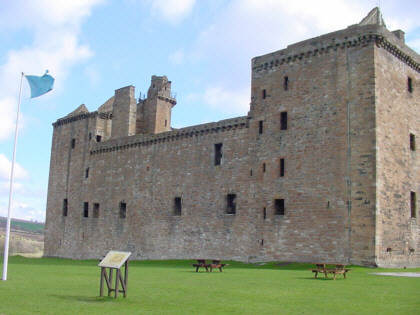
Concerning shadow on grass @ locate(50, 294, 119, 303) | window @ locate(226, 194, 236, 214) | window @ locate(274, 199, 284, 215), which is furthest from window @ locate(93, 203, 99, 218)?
shadow on grass @ locate(50, 294, 119, 303)

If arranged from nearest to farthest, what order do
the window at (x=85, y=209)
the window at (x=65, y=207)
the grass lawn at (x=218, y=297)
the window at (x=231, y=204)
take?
1. the grass lawn at (x=218, y=297)
2. the window at (x=231, y=204)
3. the window at (x=85, y=209)
4. the window at (x=65, y=207)

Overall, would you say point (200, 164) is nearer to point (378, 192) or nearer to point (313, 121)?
point (313, 121)

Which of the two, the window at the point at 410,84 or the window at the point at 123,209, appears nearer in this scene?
the window at the point at 410,84

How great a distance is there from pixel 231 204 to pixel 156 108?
536 inches

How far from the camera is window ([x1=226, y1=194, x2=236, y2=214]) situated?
30578 mm

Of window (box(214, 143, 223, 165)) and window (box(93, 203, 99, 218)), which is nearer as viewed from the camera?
window (box(214, 143, 223, 165))

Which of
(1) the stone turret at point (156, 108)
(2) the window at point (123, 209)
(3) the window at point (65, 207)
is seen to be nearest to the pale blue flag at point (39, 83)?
(2) the window at point (123, 209)

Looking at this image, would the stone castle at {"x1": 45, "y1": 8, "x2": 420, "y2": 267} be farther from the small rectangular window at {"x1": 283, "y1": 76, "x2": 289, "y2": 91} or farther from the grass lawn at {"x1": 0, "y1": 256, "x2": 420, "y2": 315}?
the grass lawn at {"x1": 0, "y1": 256, "x2": 420, "y2": 315}

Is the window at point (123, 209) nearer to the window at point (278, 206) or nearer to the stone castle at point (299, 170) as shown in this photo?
the stone castle at point (299, 170)

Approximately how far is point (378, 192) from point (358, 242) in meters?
2.46

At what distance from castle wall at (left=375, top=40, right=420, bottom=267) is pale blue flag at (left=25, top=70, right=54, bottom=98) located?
14.9 meters

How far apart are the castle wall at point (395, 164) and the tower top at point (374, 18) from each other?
121 inches

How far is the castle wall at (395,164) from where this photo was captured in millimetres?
24656

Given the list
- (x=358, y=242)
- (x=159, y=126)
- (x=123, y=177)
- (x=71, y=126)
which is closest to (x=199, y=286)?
(x=358, y=242)
